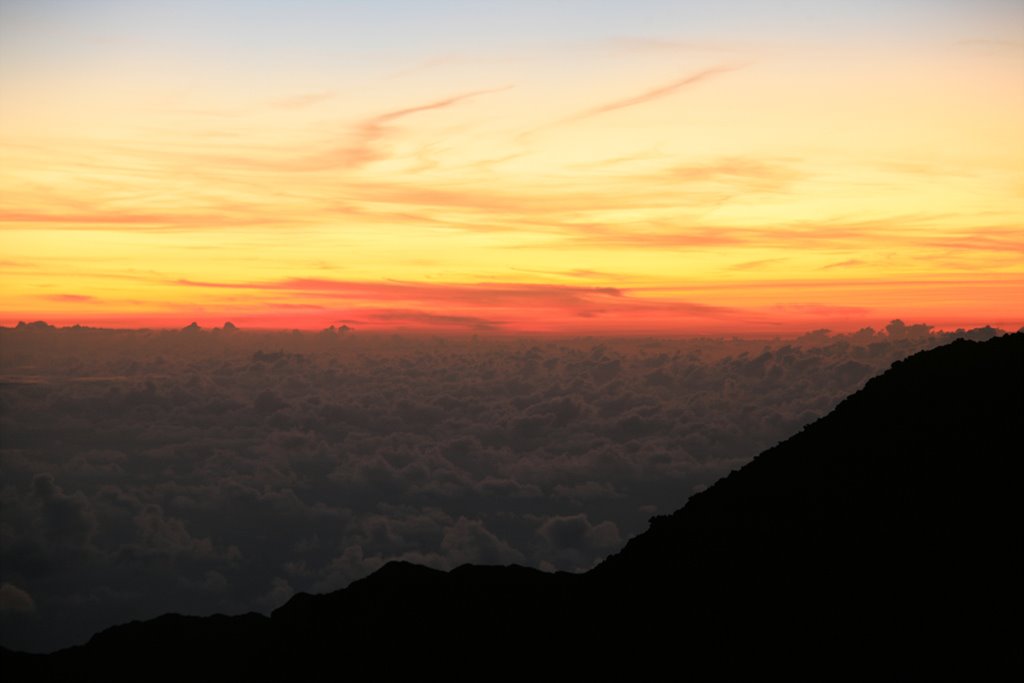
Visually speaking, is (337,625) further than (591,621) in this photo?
Yes

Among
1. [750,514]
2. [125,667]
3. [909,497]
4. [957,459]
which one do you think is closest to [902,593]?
[909,497]

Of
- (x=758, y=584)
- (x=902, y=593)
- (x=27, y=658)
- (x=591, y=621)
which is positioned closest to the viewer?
(x=902, y=593)

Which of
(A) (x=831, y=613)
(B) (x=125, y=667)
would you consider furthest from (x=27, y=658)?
(A) (x=831, y=613)

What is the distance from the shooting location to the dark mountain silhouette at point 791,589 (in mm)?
37812

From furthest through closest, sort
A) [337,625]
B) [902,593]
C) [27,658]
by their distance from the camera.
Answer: [27,658]
[337,625]
[902,593]

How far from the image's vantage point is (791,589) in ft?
142

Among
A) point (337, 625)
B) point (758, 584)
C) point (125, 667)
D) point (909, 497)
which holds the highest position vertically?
point (909, 497)

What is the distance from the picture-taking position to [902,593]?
129 ft

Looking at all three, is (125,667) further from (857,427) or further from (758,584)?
(857,427)

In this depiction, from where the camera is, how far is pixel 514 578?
226 ft

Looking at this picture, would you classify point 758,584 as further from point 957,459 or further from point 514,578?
point 514,578

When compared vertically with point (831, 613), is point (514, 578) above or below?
below

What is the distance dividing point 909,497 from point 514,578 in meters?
32.6

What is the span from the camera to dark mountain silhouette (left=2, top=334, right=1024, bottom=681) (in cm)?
3781
